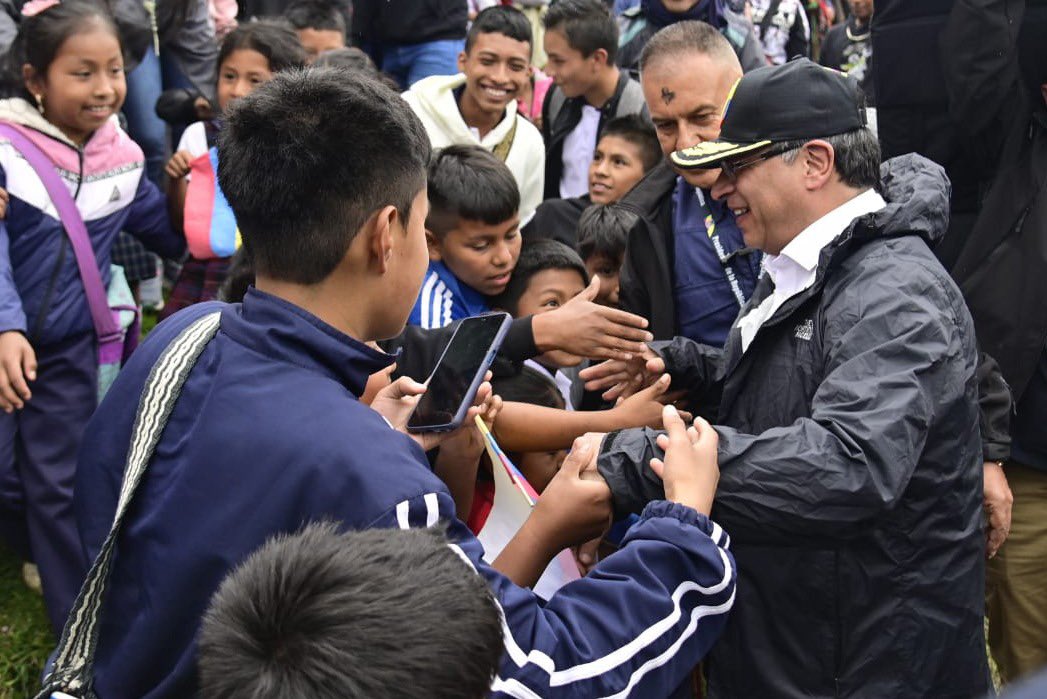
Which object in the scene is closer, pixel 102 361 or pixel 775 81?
pixel 775 81

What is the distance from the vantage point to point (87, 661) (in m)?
1.91

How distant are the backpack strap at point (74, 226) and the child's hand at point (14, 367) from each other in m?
0.40

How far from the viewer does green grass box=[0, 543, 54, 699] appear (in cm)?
429

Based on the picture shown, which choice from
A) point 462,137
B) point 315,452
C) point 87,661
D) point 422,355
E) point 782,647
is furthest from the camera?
point 462,137

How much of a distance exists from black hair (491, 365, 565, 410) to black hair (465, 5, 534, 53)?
262cm

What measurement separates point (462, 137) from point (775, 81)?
273 centimetres

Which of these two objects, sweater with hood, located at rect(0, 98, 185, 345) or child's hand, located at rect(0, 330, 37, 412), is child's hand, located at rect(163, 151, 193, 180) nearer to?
sweater with hood, located at rect(0, 98, 185, 345)

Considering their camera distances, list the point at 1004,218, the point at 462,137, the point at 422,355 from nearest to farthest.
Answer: the point at 422,355
the point at 1004,218
the point at 462,137

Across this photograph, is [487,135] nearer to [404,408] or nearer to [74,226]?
[74,226]

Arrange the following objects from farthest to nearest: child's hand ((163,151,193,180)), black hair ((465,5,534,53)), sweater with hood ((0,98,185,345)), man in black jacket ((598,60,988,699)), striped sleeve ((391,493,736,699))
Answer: black hair ((465,5,534,53)) < child's hand ((163,151,193,180)) < sweater with hood ((0,98,185,345)) < man in black jacket ((598,60,988,699)) < striped sleeve ((391,493,736,699))

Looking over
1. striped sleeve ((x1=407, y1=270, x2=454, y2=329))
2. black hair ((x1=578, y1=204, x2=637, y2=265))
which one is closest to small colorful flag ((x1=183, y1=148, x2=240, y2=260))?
striped sleeve ((x1=407, y1=270, x2=454, y2=329))

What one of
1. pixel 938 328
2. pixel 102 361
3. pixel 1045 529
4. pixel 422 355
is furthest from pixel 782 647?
pixel 102 361

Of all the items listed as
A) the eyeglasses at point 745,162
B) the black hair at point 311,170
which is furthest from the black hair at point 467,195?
the black hair at point 311,170

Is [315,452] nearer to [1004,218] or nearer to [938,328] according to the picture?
[938,328]
